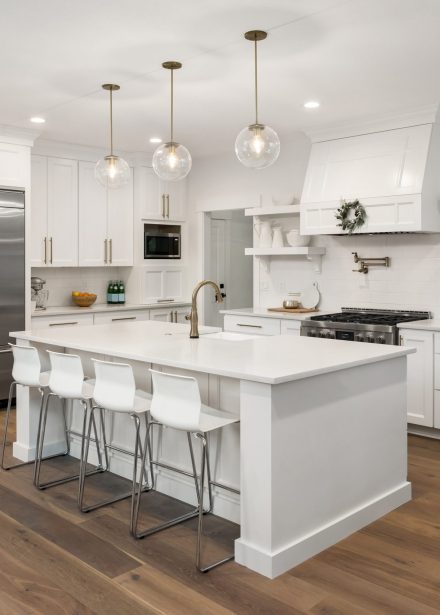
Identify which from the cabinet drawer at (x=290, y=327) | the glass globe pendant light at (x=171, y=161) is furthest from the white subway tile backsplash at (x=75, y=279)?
the glass globe pendant light at (x=171, y=161)

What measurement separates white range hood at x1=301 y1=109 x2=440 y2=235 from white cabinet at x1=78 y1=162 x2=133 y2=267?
2282 mm

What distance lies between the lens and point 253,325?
606cm

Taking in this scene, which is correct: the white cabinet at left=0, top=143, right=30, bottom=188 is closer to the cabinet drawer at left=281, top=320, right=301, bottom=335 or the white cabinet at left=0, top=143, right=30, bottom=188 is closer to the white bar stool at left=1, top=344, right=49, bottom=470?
the white bar stool at left=1, top=344, right=49, bottom=470

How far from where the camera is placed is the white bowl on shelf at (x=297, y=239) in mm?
6109

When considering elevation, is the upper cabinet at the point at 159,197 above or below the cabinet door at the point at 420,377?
above

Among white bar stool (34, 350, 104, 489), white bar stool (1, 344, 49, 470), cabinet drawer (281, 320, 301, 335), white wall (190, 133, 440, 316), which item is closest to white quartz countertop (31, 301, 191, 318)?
white wall (190, 133, 440, 316)

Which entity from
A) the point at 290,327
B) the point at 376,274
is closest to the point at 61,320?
the point at 290,327

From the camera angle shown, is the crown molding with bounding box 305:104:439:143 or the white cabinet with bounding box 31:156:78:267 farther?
the white cabinet with bounding box 31:156:78:267

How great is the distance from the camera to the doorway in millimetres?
7590

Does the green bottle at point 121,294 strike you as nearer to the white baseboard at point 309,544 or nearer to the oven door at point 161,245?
the oven door at point 161,245

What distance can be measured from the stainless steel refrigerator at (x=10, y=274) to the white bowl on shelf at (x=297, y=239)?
8.51 feet

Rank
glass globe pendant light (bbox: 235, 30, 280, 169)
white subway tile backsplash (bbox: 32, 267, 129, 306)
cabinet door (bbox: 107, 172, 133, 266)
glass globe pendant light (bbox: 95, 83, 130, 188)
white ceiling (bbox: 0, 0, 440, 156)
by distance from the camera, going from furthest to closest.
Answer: cabinet door (bbox: 107, 172, 133, 266) < white subway tile backsplash (bbox: 32, 267, 129, 306) < glass globe pendant light (bbox: 95, 83, 130, 188) < glass globe pendant light (bbox: 235, 30, 280, 169) < white ceiling (bbox: 0, 0, 440, 156)

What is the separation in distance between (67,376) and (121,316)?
3214mm

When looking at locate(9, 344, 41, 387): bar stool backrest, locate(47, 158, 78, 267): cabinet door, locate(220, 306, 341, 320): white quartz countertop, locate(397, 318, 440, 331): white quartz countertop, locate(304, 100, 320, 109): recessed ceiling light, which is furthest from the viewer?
locate(47, 158, 78, 267): cabinet door
